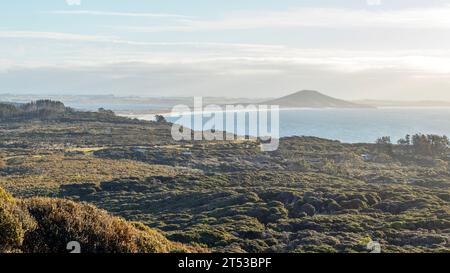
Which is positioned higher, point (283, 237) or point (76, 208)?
point (76, 208)

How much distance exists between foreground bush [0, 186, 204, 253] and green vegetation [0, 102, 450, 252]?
0.03 m

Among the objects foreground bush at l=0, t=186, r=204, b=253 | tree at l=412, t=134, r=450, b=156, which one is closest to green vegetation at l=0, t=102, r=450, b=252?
foreground bush at l=0, t=186, r=204, b=253

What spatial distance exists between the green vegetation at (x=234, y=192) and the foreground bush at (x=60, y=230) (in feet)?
0.10

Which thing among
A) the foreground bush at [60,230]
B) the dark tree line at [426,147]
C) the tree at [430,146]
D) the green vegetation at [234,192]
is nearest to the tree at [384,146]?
the dark tree line at [426,147]

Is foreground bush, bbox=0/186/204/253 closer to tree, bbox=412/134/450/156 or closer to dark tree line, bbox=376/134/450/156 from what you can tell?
dark tree line, bbox=376/134/450/156

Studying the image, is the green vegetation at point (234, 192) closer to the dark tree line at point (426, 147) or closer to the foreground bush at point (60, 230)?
the foreground bush at point (60, 230)

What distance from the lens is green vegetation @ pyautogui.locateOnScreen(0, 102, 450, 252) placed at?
2017cm

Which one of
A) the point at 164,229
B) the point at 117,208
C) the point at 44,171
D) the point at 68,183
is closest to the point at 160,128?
the point at 44,171

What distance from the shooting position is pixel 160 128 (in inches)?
4867

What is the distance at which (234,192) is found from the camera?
38.5 metres

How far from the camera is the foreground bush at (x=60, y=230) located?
10.4 m

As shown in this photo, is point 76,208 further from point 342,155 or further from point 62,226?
point 342,155

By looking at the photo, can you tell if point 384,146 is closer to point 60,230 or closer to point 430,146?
point 430,146

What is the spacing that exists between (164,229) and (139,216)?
18.9 ft
